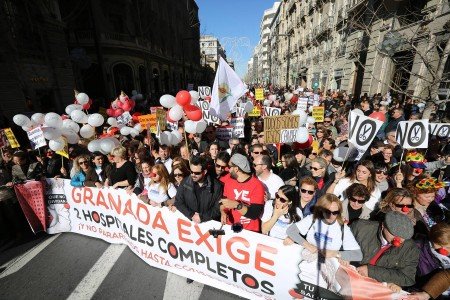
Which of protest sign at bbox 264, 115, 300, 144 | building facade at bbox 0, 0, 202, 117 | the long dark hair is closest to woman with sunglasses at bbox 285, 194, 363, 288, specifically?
the long dark hair

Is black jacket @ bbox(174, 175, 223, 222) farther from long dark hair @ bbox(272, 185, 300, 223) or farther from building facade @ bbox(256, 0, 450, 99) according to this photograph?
building facade @ bbox(256, 0, 450, 99)

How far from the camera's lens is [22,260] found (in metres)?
3.92

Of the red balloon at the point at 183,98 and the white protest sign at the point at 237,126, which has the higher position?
the red balloon at the point at 183,98

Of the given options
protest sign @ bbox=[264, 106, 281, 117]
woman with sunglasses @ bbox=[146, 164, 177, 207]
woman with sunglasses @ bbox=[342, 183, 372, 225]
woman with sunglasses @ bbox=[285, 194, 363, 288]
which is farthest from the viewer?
protest sign @ bbox=[264, 106, 281, 117]

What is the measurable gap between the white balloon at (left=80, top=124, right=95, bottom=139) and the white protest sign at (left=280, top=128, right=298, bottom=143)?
4983 millimetres

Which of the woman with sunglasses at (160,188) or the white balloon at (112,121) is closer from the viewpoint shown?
the woman with sunglasses at (160,188)

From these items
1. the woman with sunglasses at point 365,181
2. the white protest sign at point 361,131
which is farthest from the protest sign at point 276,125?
the woman with sunglasses at point 365,181

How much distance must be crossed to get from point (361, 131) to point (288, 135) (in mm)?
1617

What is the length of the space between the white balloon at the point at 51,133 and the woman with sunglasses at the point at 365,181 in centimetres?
541

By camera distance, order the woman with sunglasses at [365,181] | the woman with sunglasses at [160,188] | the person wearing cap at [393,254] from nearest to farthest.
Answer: the person wearing cap at [393,254] → the woman with sunglasses at [365,181] → the woman with sunglasses at [160,188]

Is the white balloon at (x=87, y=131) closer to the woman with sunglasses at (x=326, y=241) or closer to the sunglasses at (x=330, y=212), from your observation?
the woman with sunglasses at (x=326, y=241)

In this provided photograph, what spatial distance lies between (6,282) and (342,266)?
474cm

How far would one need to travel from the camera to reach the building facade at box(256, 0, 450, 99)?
750 centimetres

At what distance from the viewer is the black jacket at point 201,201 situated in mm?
3070
